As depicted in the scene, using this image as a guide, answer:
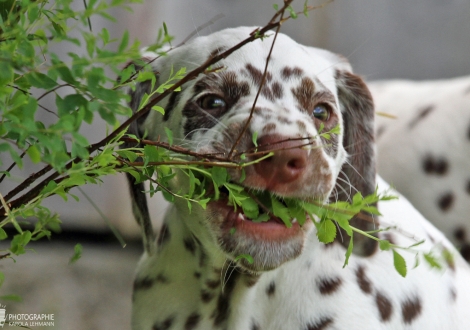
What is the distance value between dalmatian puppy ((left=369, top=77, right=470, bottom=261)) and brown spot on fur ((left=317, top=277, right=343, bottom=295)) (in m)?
2.23

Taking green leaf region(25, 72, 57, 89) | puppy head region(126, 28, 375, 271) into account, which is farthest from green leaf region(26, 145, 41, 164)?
puppy head region(126, 28, 375, 271)

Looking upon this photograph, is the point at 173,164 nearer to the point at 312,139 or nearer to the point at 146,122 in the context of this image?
the point at 312,139

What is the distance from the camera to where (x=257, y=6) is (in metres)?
8.41

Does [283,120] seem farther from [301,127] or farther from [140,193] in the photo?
[140,193]

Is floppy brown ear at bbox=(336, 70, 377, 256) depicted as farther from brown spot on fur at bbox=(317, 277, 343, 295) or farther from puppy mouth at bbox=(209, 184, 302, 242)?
puppy mouth at bbox=(209, 184, 302, 242)

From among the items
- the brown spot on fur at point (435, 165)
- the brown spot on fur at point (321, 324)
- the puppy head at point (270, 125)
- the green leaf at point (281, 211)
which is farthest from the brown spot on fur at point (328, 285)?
the brown spot on fur at point (435, 165)

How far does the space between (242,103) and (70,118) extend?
1277mm

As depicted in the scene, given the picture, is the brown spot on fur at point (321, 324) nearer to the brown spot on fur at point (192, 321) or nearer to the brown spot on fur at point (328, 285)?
the brown spot on fur at point (328, 285)

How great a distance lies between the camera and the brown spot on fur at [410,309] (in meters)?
3.53

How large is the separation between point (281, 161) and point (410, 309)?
144 cm

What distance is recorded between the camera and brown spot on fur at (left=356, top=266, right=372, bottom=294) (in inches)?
135

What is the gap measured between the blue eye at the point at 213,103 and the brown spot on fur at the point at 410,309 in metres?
1.37

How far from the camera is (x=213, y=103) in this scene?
10.2ft

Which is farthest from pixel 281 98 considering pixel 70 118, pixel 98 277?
pixel 98 277
